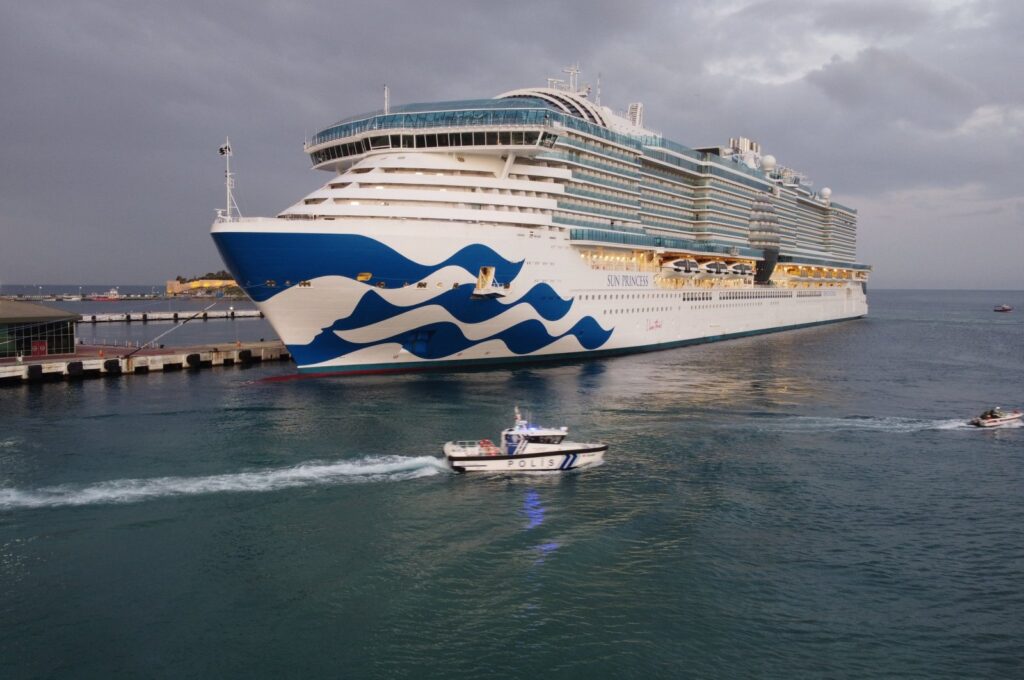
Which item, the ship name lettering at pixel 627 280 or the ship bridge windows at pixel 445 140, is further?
the ship name lettering at pixel 627 280

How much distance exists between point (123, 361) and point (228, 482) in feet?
97.3

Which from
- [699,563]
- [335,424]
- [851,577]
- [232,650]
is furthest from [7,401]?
[851,577]

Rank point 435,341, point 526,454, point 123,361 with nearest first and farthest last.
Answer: point 526,454, point 435,341, point 123,361

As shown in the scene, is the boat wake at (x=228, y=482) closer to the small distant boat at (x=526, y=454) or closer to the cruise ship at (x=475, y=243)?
the small distant boat at (x=526, y=454)

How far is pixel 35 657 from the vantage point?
41.8 feet

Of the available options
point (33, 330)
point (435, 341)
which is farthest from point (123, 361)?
point (435, 341)

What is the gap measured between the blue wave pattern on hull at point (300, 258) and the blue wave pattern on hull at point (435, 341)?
4.20 metres

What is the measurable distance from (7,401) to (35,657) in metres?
29.2

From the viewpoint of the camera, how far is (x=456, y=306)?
126ft

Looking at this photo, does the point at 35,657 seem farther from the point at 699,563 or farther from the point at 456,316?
the point at 456,316

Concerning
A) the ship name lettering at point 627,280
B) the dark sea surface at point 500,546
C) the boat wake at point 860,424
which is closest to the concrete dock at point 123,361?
the dark sea surface at point 500,546

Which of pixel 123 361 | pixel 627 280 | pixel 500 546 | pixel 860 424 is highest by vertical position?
pixel 627 280

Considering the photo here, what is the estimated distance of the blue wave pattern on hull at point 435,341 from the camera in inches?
1516

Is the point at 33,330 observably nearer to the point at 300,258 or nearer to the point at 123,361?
the point at 123,361
